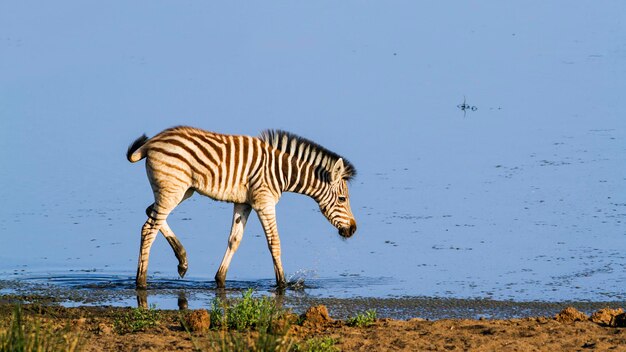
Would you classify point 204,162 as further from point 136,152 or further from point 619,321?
point 619,321

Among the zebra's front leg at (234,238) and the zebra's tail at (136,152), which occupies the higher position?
the zebra's tail at (136,152)

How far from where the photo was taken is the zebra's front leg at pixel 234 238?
44.4 feet

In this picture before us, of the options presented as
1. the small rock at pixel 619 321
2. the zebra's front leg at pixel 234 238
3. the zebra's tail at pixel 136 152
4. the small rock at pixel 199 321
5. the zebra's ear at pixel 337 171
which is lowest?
the small rock at pixel 199 321

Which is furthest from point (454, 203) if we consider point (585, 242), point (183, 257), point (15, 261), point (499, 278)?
point (15, 261)

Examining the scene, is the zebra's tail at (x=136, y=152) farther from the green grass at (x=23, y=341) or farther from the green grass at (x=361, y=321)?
the green grass at (x=23, y=341)

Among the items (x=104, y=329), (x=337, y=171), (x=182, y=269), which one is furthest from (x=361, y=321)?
(x=337, y=171)

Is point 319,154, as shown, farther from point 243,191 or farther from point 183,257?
point 183,257

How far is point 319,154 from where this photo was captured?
14.2 meters

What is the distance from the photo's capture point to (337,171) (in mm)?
14258

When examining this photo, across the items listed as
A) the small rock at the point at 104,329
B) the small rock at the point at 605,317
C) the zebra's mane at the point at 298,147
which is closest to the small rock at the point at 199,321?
the small rock at the point at 104,329

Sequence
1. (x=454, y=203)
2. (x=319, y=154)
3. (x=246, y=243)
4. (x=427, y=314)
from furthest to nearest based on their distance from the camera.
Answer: (x=454, y=203) → (x=246, y=243) → (x=319, y=154) → (x=427, y=314)

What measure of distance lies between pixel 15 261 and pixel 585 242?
21.5ft

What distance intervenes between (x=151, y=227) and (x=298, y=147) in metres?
1.84

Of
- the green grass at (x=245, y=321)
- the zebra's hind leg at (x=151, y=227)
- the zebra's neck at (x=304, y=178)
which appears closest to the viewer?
the green grass at (x=245, y=321)
